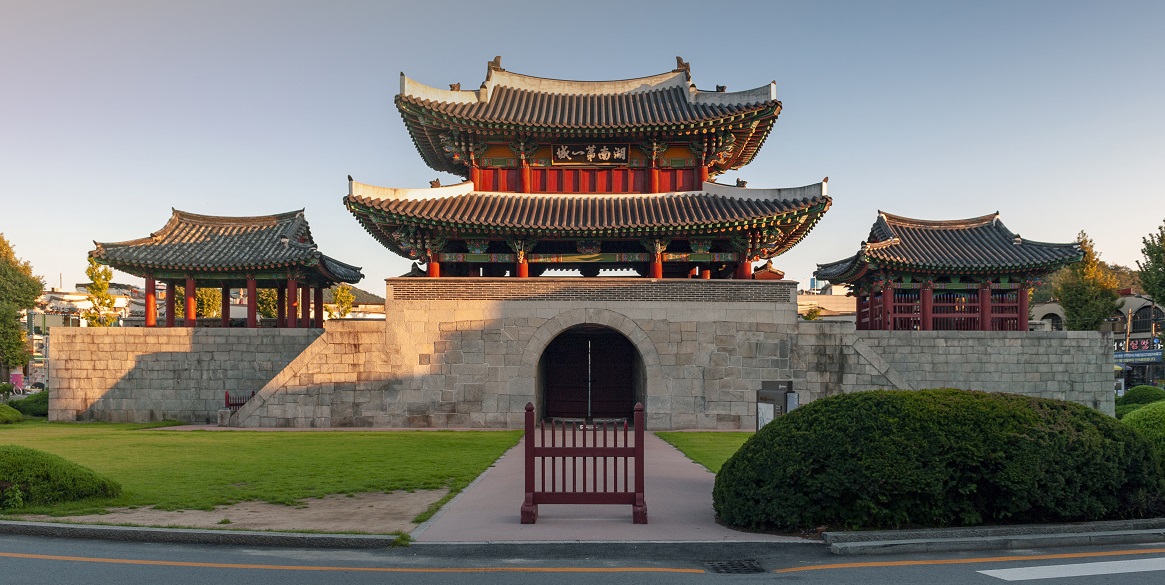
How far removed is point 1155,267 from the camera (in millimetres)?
32500

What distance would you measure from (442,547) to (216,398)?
19230mm

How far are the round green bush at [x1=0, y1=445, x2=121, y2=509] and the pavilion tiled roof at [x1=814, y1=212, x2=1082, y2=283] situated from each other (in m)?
21.2

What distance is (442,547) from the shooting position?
755 cm

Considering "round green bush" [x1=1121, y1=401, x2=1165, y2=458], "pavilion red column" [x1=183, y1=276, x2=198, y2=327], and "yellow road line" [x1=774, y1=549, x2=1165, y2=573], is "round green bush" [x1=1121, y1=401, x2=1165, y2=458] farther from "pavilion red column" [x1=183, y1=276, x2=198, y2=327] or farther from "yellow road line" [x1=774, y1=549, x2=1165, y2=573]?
"pavilion red column" [x1=183, y1=276, x2=198, y2=327]

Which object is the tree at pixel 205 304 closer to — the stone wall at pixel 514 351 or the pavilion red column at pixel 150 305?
the pavilion red column at pixel 150 305

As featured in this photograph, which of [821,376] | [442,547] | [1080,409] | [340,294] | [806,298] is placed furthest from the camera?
[806,298]

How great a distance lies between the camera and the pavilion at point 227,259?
80.7 ft

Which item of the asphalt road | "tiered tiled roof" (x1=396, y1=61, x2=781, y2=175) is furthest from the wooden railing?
the asphalt road

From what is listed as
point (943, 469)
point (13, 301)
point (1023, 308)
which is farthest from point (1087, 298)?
point (13, 301)

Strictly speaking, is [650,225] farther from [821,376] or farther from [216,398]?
[216,398]

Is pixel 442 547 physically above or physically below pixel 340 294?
below

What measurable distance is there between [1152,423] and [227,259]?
24.7 meters

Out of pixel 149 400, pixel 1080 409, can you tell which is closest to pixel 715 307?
pixel 1080 409

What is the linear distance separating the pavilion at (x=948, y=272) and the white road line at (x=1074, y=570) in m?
17.6
